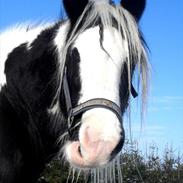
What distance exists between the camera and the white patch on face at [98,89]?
3.43 m

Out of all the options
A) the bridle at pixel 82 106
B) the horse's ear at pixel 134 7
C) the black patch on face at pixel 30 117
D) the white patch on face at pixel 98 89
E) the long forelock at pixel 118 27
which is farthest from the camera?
the horse's ear at pixel 134 7

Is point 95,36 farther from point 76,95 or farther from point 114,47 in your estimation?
point 76,95

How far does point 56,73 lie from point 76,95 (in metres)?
0.39

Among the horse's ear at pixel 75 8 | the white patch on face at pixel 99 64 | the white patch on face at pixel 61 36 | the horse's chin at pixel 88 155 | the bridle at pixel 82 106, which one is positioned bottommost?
the horse's chin at pixel 88 155

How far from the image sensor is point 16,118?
13.9 ft

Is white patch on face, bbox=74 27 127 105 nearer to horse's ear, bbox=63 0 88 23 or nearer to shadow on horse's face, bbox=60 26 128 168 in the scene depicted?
shadow on horse's face, bbox=60 26 128 168

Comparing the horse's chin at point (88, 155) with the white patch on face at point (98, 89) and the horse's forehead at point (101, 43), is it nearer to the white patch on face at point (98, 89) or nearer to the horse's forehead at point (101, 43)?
the white patch on face at point (98, 89)

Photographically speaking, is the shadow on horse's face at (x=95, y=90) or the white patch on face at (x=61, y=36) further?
the white patch on face at (x=61, y=36)

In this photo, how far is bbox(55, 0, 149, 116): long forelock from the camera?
3994 millimetres

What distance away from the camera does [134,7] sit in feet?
14.5

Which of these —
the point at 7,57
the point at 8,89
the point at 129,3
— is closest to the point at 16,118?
the point at 8,89

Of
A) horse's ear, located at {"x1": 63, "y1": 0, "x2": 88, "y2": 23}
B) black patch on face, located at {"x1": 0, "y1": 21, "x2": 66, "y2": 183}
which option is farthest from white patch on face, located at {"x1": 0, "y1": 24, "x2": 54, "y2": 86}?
horse's ear, located at {"x1": 63, "y1": 0, "x2": 88, "y2": 23}

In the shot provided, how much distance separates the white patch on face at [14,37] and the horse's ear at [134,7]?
736 millimetres

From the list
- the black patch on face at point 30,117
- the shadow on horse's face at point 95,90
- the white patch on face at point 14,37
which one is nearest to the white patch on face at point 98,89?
the shadow on horse's face at point 95,90
